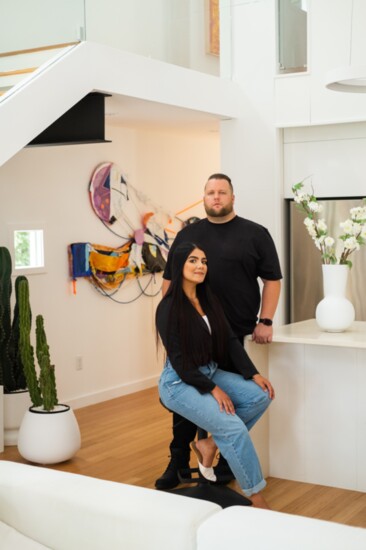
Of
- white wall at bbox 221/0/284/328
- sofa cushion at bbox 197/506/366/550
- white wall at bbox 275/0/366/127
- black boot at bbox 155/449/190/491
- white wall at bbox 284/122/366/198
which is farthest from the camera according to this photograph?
white wall at bbox 221/0/284/328

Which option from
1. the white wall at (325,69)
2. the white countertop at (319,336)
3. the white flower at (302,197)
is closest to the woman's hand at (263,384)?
the white countertop at (319,336)

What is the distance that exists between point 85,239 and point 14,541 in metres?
4.57

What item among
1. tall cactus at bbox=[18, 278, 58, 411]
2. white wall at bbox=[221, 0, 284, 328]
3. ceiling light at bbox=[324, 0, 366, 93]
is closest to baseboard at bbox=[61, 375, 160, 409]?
tall cactus at bbox=[18, 278, 58, 411]

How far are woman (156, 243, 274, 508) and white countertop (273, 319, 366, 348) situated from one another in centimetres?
37

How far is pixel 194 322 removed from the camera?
153 inches

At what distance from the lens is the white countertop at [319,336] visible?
4202mm

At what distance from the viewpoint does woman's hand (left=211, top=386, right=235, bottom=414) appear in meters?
3.83

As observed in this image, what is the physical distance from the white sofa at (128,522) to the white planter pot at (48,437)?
250 centimetres

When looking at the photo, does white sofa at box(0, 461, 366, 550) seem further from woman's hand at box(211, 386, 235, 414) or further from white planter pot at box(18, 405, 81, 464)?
white planter pot at box(18, 405, 81, 464)

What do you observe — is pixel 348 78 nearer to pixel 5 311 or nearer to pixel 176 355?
pixel 176 355

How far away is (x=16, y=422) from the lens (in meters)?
5.73

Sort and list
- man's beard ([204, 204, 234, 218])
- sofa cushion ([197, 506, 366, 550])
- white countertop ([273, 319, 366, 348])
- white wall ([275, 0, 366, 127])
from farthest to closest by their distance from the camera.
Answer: white wall ([275, 0, 366, 127]), man's beard ([204, 204, 234, 218]), white countertop ([273, 319, 366, 348]), sofa cushion ([197, 506, 366, 550])

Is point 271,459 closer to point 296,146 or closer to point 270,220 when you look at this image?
point 270,220

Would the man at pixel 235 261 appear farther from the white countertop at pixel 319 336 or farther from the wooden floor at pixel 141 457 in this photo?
the wooden floor at pixel 141 457
